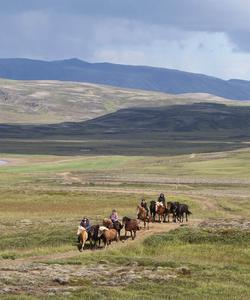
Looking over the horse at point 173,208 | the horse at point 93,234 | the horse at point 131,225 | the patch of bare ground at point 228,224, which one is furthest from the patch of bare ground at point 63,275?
the horse at point 173,208

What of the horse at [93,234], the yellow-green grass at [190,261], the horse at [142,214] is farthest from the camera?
the horse at [142,214]

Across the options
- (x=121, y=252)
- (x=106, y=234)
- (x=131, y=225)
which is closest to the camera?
(x=121, y=252)

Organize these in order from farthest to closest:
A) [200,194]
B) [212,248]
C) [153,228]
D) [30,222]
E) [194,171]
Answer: [194,171]
[200,194]
[30,222]
[153,228]
[212,248]

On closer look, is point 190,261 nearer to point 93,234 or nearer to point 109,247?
point 109,247

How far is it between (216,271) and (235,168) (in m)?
107

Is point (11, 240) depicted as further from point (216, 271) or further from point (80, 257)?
point (216, 271)

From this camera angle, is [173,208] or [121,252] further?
[173,208]

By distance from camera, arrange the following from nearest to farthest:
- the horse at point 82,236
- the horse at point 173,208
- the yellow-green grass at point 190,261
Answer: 1. the yellow-green grass at point 190,261
2. the horse at point 82,236
3. the horse at point 173,208

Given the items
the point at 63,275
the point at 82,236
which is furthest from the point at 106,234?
the point at 63,275

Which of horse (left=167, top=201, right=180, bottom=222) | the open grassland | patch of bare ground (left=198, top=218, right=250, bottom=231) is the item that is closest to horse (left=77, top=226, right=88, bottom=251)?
the open grassland

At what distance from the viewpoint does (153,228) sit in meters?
49.3

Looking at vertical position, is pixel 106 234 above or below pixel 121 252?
above

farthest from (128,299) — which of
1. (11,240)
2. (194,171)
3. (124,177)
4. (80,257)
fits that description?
(194,171)

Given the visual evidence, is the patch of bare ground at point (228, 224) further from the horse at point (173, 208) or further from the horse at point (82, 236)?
the horse at point (82, 236)
